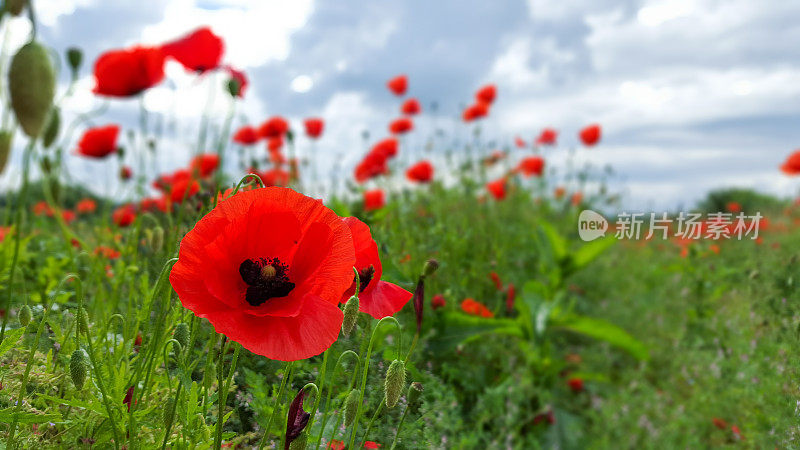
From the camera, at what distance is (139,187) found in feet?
7.41

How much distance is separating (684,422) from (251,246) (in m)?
2.78

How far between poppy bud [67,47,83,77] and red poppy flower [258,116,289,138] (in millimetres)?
2449

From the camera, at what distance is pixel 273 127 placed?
11.7ft

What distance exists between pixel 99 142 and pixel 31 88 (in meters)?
2.19

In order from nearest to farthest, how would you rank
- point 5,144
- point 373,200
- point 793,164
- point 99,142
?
point 5,144
point 99,142
point 373,200
point 793,164

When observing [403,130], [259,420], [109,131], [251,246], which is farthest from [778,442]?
[403,130]

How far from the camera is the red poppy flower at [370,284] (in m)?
0.99

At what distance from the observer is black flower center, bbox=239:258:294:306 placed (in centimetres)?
86

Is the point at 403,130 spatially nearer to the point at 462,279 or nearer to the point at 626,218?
the point at 462,279

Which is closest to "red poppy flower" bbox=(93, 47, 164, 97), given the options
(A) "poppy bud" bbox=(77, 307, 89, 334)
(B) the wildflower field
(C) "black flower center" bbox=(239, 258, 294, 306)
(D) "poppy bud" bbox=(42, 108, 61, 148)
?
(B) the wildflower field

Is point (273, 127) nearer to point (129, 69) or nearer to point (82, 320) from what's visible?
point (129, 69)

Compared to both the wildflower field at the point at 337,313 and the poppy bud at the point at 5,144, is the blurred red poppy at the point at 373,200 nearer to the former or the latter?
the wildflower field at the point at 337,313

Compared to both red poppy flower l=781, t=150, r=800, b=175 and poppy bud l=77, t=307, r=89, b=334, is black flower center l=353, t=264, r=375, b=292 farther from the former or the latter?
red poppy flower l=781, t=150, r=800, b=175

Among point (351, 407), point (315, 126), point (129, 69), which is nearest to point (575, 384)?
point (315, 126)
